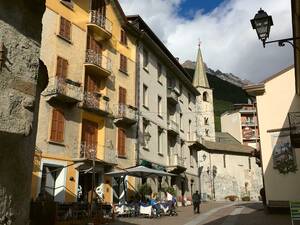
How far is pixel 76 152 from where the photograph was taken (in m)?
19.9

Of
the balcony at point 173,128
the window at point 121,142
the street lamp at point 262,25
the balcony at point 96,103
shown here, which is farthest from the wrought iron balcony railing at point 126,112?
the street lamp at point 262,25

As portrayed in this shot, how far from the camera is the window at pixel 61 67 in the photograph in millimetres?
19359

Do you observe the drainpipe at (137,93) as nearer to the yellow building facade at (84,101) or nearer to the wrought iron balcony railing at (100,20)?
the yellow building facade at (84,101)

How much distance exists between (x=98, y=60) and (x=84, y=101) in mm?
3315

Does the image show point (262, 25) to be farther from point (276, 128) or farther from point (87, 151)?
point (87, 151)

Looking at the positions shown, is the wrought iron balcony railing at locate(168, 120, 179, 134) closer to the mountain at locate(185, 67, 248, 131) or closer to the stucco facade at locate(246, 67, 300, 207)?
the stucco facade at locate(246, 67, 300, 207)

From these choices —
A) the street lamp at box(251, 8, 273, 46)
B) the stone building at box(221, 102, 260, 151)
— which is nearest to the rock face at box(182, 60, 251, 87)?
the stone building at box(221, 102, 260, 151)

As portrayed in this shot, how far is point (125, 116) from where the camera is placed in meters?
23.5

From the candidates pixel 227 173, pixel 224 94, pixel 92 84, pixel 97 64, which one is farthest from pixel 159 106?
pixel 224 94

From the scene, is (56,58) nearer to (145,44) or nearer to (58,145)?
(58,145)

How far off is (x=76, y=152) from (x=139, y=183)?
6108 millimetres

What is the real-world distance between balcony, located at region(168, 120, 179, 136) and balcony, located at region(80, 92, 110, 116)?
937 centimetres

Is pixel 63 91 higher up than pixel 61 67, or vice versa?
pixel 61 67

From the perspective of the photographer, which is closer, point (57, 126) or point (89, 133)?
point (57, 126)
